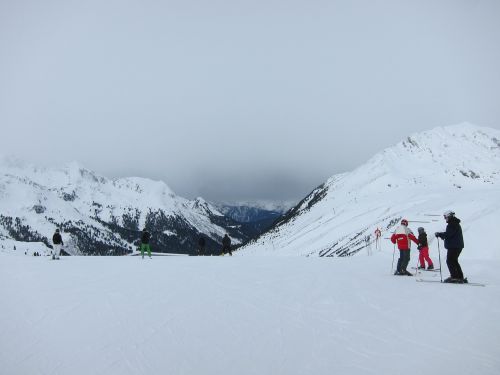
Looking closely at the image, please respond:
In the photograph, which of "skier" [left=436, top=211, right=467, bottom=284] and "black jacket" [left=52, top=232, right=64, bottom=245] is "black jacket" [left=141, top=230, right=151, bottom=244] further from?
"skier" [left=436, top=211, right=467, bottom=284]

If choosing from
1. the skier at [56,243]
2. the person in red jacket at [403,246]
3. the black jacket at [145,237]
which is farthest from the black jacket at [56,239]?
the person in red jacket at [403,246]

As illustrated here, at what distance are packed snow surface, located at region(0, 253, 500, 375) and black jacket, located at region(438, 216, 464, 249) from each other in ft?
4.70

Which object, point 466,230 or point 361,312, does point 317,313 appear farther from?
point 466,230

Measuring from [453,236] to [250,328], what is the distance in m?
9.01

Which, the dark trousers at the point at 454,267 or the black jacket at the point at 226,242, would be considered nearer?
the dark trousers at the point at 454,267

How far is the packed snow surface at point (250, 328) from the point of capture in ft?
21.9

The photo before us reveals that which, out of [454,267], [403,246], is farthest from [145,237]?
[454,267]

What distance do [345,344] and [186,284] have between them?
323 inches

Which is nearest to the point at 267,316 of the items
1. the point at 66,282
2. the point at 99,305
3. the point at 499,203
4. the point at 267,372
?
the point at 267,372

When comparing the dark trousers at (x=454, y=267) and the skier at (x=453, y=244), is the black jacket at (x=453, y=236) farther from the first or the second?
the dark trousers at (x=454, y=267)

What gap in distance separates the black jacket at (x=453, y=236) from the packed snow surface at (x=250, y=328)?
1.43m

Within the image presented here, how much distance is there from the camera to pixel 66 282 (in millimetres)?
14906

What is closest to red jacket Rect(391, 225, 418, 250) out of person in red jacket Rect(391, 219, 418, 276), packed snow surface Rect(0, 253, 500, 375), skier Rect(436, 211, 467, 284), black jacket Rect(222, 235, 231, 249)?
person in red jacket Rect(391, 219, 418, 276)

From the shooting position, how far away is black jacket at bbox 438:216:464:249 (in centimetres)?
1348
